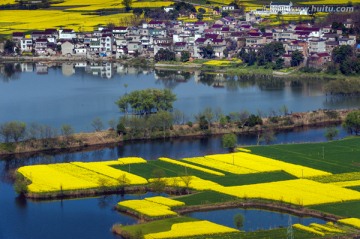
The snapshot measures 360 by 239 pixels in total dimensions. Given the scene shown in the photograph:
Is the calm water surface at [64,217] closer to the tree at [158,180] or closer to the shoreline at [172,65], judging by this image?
the tree at [158,180]

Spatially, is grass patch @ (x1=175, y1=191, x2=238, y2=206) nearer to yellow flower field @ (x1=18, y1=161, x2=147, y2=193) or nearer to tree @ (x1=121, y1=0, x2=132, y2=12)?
yellow flower field @ (x1=18, y1=161, x2=147, y2=193)

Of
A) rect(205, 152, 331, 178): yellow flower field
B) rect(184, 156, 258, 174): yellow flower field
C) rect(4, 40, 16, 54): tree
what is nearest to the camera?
rect(205, 152, 331, 178): yellow flower field

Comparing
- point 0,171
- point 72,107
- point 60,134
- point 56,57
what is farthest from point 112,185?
point 56,57

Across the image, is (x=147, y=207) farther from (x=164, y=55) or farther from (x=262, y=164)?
(x=164, y=55)

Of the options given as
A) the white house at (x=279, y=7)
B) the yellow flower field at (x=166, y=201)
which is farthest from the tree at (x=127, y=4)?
the yellow flower field at (x=166, y=201)

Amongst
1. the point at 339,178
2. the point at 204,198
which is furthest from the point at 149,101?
the point at 204,198

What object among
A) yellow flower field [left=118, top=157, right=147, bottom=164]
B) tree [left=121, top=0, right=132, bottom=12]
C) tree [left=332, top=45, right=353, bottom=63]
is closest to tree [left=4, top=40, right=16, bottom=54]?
tree [left=121, top=0, right=132, bottom=12]
